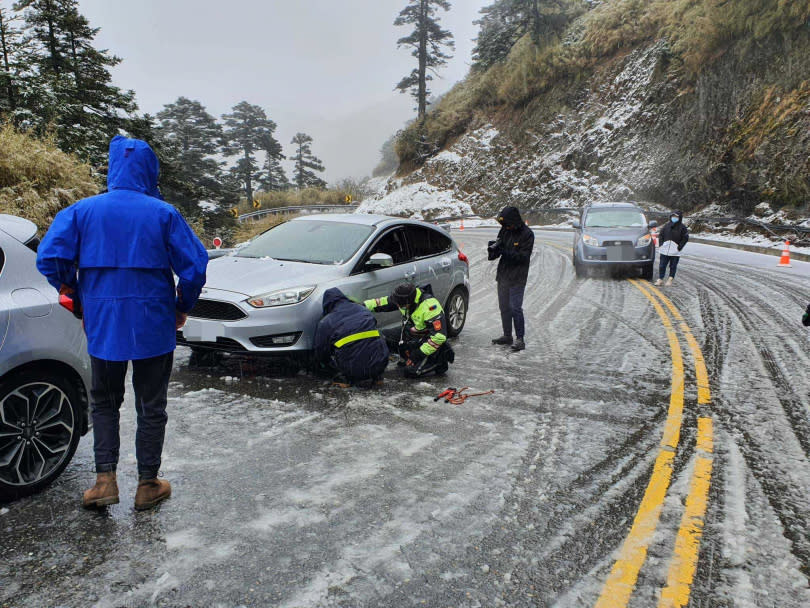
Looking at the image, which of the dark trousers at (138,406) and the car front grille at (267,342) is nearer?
the dark trousers at (138,406)

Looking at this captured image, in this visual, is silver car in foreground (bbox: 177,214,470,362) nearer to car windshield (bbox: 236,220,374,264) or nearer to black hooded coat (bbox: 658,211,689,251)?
car windshield (bbox: 236,220,374,264)

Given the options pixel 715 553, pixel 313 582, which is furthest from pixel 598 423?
pixel 313 582

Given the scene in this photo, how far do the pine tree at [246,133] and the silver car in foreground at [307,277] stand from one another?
183 ft

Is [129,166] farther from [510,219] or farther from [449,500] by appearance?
[510,219]

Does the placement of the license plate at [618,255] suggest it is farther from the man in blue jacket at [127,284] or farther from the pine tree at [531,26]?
the pine tree at [531,26]

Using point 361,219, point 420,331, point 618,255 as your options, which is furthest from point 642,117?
point 420,331

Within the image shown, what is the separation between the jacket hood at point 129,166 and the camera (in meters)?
3.07

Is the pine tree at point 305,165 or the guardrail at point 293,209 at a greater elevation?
the pine tree at point 305,165

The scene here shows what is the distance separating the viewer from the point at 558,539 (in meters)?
3.04

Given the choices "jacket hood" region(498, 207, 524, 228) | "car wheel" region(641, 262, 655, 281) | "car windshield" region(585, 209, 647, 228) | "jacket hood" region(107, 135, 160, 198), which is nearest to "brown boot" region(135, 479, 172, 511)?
"jacket hood" region(107, 135, 160, 198)

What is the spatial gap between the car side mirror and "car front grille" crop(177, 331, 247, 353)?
5.71 ft

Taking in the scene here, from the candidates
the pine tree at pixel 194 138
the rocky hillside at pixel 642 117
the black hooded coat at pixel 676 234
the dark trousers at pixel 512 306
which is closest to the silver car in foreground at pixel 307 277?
the dark trousers at pixel 512 306

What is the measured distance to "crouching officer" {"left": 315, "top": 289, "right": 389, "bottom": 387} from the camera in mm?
5438

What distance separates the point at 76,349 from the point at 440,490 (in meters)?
2.45
